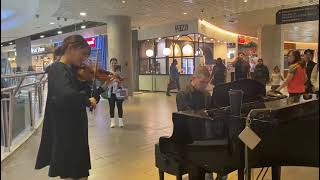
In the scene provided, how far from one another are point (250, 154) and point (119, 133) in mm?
4420

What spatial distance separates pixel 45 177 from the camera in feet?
13.5

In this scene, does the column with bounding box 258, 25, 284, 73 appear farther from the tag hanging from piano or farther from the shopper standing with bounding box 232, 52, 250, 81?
the tag hanging from piano

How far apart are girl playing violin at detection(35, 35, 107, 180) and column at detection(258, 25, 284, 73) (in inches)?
685

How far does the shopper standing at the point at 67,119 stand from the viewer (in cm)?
251

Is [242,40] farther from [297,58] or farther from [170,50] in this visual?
[297,58]

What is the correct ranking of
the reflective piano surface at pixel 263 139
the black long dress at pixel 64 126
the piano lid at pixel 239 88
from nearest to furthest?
the reflective piano surface at pixel 263 139, the black long dress at pixel 64 126, the piano lid at pixel 239 88

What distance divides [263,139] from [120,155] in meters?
2.91

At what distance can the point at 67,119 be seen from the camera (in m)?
2.56

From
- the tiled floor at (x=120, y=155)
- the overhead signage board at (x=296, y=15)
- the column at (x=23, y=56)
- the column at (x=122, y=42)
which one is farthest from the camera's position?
the column at (x=122, y=42)

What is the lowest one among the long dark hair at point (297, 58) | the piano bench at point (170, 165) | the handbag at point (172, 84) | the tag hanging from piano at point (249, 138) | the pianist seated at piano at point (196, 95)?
the piano bench at point (170, 165)

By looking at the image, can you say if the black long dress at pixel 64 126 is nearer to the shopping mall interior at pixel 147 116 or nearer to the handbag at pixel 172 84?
the shopping mall interior at pixel 147 116

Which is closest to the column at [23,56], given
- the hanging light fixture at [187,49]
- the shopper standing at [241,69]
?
the shopper standing at [241,69]

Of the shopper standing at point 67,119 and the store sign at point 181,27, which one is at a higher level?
the store sign at point 181,27

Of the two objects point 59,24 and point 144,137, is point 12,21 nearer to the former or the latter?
point 144,137
